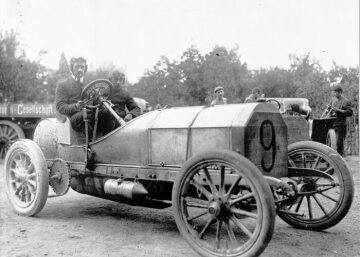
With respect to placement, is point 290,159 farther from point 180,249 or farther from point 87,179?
point 87,179

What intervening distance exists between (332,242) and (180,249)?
1.48 metres

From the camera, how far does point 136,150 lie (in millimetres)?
4043

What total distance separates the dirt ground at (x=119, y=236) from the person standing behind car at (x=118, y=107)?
114cm

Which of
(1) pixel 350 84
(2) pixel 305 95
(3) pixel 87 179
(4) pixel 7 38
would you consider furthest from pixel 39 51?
(3) pixel 87 179

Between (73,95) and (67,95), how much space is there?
0.09 metres

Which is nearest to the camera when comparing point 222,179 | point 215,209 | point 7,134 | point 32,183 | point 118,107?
point 215,209

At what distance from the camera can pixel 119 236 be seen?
12.8 ft

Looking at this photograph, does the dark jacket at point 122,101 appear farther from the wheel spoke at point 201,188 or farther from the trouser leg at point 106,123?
the wheel spoke at point 201,188

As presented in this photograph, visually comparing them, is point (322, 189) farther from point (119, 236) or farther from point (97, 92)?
point (97, 92)

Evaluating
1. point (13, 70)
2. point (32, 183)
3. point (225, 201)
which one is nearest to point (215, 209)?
point (225, 201)

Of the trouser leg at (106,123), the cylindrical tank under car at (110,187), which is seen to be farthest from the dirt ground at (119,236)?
the trouser leg at (106,123)

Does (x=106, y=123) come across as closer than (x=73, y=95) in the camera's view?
Yes

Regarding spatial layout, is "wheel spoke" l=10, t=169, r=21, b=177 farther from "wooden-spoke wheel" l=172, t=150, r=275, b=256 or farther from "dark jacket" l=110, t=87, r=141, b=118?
"wooden-spoke wheel" l=172, t=150, r=275, b=256

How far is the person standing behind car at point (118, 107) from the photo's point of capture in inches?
192
